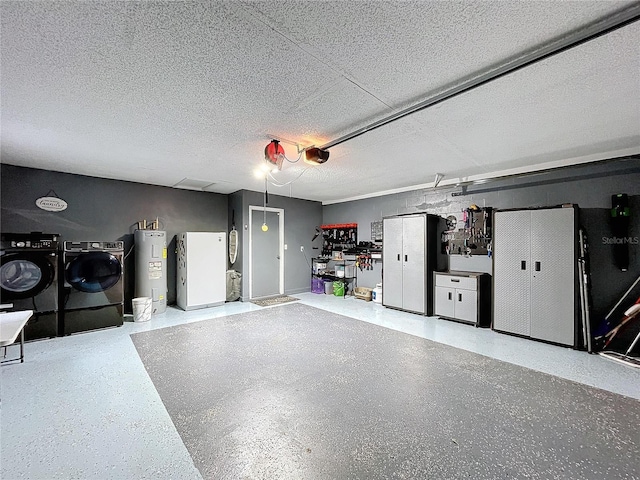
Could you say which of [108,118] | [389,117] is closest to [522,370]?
[389,117]

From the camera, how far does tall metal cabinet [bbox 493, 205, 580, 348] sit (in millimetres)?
3592

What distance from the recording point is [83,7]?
1.37m

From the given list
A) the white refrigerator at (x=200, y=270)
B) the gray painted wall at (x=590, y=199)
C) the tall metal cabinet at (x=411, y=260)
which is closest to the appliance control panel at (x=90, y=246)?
the white refrigerator at (x=200, y=270)

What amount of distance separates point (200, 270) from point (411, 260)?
4.23 m

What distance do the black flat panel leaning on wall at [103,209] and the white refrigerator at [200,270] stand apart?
20.7 inches

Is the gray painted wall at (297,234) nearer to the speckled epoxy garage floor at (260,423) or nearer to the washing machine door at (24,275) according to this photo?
the washing machine door at (24,275)

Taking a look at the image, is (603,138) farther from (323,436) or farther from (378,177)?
(323,436)

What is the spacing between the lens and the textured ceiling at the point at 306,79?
56.2 inches

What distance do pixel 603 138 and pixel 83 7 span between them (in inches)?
186

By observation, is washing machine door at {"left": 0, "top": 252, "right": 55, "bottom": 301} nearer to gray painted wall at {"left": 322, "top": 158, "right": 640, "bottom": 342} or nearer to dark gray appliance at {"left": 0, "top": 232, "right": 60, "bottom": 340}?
dark gray appliance at {"left": 0, "top": 232, "right": 60, "bottom": 340}

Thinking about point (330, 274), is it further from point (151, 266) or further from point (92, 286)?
point (92, 286)

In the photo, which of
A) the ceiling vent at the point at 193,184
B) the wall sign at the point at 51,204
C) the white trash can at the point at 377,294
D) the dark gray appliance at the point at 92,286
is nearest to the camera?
the dark gray appliance at the point at 92,286

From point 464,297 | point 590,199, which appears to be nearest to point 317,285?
point 464,297

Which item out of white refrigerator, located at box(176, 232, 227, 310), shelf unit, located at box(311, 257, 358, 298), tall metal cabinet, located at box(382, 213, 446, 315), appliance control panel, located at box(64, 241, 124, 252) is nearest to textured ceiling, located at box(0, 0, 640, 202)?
appliance control panel, located at box(64, 241, 124, 252)
